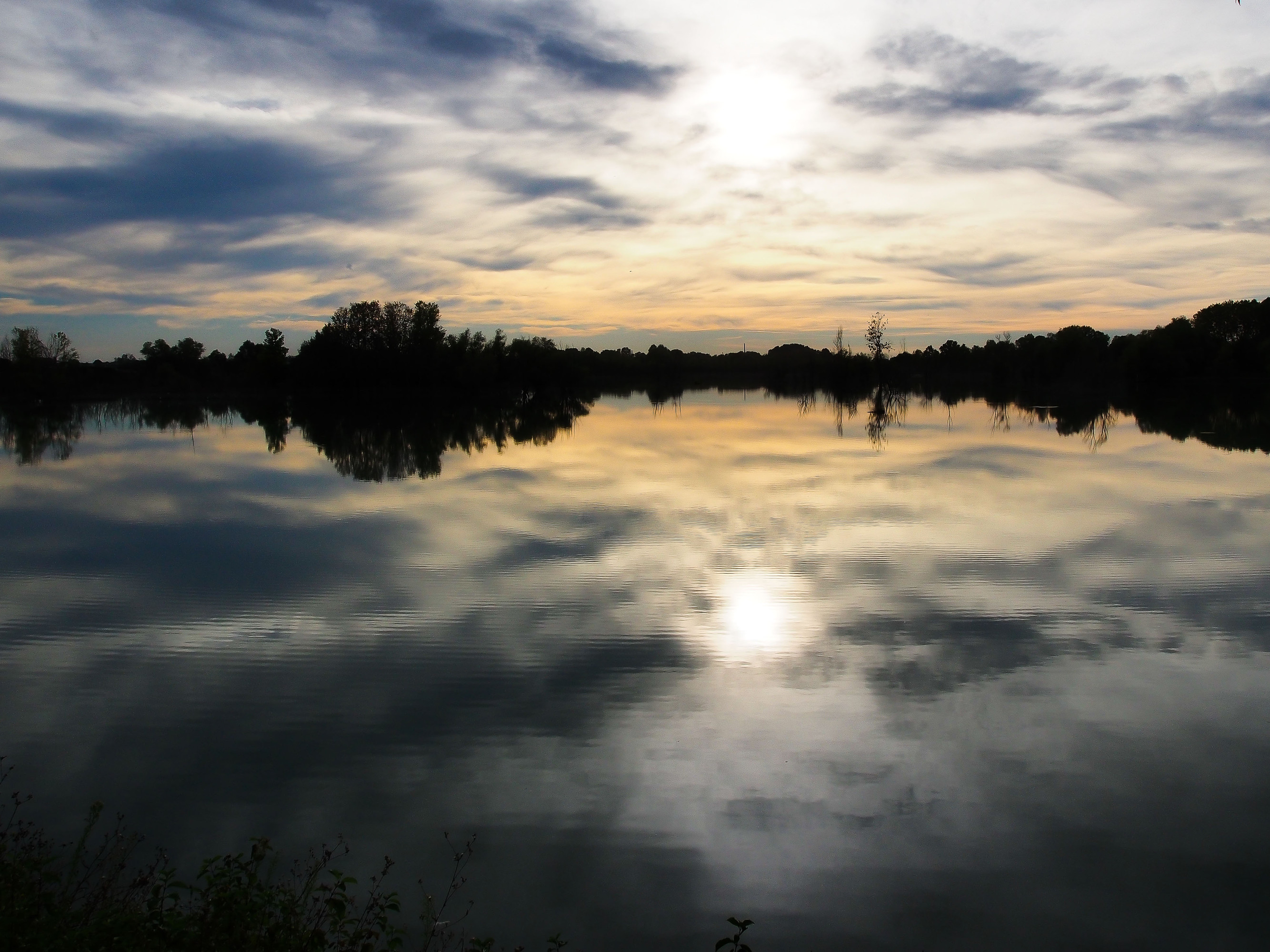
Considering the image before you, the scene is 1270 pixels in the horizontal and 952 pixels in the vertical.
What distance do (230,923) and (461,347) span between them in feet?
245

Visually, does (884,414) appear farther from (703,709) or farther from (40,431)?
(40,431)

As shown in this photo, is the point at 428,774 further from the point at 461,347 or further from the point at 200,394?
the point at 200,394

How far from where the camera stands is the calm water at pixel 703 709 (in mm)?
4591

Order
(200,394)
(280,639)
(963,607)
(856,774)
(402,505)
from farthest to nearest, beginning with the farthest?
(200,394)
(402,505)
(963,607)
(280,639)
(856,774)

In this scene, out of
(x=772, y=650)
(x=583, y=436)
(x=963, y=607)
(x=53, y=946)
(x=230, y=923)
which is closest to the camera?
(x=53, y=946)

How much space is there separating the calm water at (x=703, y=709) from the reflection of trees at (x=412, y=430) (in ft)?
30.3

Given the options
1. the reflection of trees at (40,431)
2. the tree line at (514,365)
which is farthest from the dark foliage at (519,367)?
the reflection of trees at (40,431)

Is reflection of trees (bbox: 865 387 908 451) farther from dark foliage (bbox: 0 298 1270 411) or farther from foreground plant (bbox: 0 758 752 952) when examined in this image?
foreground plant (bbox: 0 758 752 952)

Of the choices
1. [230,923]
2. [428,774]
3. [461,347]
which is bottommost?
[428,774]

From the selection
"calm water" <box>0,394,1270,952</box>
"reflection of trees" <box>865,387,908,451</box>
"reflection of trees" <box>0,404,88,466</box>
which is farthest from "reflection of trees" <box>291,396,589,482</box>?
"reflection of trees" <box>865,387,908,451</box>

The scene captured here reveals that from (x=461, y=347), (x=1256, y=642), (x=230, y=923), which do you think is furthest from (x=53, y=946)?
(x=461, y=347)

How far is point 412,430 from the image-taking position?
3688 cm

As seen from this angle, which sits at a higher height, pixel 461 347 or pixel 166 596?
pixel 461 347

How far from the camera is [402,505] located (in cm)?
1680
